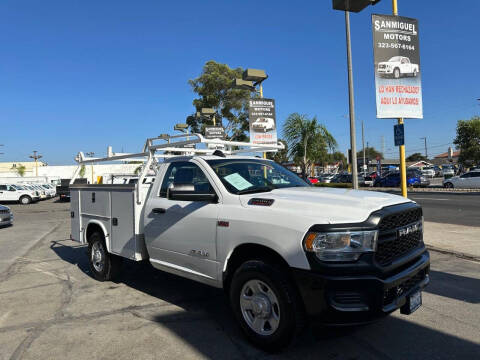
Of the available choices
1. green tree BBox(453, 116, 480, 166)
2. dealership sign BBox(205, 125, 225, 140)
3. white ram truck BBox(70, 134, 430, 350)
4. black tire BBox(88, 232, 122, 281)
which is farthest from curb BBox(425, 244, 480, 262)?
green tree BBox(453, 116, 480, 166)

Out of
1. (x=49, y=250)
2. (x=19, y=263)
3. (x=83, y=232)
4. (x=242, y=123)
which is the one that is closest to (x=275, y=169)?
(x=83, y=232)

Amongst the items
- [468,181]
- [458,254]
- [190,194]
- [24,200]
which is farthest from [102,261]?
[468,181]

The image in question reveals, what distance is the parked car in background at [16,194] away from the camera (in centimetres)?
2752

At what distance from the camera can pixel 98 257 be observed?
5.87 m

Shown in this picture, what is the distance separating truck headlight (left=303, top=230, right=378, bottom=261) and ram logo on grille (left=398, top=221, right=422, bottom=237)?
48cm

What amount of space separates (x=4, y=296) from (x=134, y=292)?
1874 millimetres

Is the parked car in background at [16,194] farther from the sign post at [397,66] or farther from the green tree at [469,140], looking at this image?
the green tree at [469,140]

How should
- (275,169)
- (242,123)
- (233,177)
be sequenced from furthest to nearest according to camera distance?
(242,123) → (275,169) → (233,177)

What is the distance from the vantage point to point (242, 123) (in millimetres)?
32188

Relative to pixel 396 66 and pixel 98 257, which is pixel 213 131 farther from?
pixel 98 257

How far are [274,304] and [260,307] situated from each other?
140 mm

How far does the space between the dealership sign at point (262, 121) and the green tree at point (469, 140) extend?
123 feet

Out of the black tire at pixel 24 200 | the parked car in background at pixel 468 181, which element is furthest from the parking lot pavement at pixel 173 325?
the parked car in background at pixel 468 181

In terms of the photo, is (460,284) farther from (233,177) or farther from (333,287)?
(233,177)
